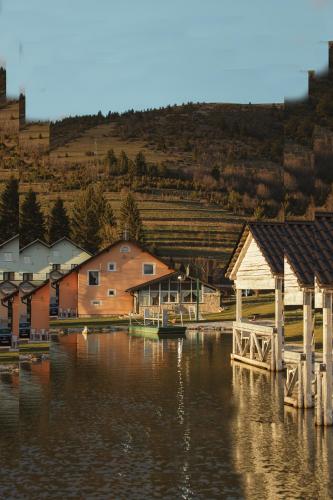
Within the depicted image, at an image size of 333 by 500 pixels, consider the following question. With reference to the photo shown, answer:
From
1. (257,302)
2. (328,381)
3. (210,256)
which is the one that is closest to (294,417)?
(328,381)

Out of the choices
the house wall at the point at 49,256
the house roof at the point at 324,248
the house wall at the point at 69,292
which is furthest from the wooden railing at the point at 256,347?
the house wall at the point at 69,292

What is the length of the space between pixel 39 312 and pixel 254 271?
1939 cm

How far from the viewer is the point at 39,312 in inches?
2135

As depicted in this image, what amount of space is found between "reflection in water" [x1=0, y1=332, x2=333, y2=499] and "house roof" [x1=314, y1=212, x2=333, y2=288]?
151 inches

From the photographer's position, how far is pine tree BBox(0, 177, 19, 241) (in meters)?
25.7

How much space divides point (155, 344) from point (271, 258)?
17296 mm

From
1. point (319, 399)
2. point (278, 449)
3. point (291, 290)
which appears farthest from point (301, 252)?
point (278, 449)

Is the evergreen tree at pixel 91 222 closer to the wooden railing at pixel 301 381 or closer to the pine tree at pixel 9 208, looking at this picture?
the pine tree at pixel 9 208

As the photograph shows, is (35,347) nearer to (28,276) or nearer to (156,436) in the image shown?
(156,436)

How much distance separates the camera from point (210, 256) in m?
97.2

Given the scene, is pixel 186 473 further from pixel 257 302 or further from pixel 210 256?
pixel 210 256

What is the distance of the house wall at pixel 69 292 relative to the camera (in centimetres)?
8244

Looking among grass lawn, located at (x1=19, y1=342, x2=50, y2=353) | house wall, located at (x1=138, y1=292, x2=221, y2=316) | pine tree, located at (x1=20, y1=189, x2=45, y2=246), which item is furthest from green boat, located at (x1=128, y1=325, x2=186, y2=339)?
house wall, located at (x1=138, y1=292, x2=221, y2=316)

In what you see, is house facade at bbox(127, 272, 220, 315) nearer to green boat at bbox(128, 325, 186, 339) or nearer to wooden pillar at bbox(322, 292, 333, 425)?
green boat at bbox(128, 325, 186, 339)
